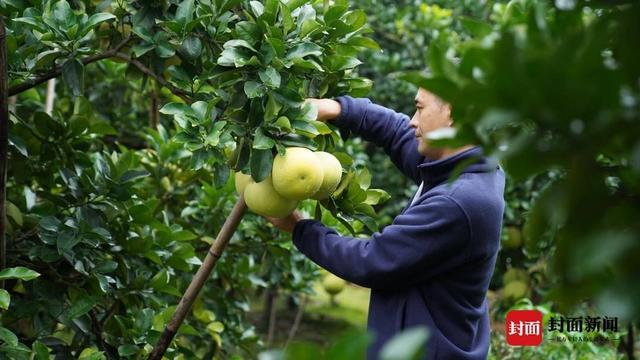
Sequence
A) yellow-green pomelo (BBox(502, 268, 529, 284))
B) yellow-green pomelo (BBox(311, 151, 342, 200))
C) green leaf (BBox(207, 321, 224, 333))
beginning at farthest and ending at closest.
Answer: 1. yellow-green pomelo (BBox(502, 268, 529, 284))
2. green leaf (BBox(207, 321, 224, 333))
3. yellow-green pomelo (BBox(311, 151, 342, 200))

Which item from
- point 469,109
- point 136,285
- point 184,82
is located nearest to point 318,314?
point 136,285

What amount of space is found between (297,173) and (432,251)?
360mm

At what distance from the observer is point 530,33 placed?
626mm

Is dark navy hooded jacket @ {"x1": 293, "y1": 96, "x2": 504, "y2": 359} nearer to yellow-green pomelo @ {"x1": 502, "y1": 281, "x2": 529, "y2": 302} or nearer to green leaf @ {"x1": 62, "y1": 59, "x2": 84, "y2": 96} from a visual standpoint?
green leaf @ {"x1": 62, "y1": 59, "x2": 84, "y2": 96}

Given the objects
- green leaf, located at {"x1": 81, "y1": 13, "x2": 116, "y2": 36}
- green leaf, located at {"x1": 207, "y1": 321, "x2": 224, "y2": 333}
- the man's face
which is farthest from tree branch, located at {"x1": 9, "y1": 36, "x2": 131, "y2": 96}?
green leaf, located at {"x1": 207, "y1": 321, "x2": 224, "y2": 333}

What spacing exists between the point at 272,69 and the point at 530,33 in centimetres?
106

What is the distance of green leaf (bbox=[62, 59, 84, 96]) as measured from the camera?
185 centimetres

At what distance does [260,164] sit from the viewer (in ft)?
5.40

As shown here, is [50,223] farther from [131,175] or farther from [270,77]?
[270,77]

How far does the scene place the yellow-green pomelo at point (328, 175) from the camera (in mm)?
1728

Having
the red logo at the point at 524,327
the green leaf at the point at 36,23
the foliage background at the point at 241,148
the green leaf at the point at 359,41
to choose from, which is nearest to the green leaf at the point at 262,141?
the foliage background at the point at 241,148

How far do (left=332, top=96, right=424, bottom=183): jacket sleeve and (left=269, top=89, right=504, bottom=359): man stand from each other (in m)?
0.17

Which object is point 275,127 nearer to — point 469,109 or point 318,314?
point 469,109

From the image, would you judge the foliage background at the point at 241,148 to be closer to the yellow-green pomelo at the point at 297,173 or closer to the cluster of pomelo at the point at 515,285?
the yellow-green pomelo at the point at 297,173
